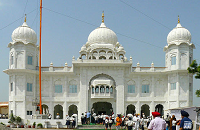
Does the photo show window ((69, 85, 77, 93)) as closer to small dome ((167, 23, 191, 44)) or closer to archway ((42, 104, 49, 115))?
archway ((42, 104, 49, 115))

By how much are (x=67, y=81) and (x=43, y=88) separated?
3.31 metres

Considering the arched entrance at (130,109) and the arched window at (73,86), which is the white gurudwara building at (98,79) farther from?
the arched entrance at (130,109)

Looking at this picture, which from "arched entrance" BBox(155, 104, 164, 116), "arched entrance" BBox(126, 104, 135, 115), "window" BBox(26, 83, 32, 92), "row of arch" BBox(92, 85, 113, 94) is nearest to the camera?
"window" BBox(26, 83, 32, 92)

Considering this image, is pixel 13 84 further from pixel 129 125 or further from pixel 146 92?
pixel 129 125

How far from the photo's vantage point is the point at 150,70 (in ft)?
138

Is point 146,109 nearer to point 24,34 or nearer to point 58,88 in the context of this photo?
point 58,88

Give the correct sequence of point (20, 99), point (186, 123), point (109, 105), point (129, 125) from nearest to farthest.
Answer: point (186, 123), point (129, 125), point (20, 99), point (109, 105)

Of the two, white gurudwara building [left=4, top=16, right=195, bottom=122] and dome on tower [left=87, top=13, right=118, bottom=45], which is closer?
white gurudwara building [left=4, top=16, right=195, bottom=122]

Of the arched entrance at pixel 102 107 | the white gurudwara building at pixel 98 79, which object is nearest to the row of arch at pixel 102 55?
the white gurudwara building at pixel 98 79

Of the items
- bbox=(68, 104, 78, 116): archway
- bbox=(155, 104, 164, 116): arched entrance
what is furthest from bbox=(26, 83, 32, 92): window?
bbox=(155, 104, 164, 116): arched entrance

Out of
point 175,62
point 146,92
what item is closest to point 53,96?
point 146,92

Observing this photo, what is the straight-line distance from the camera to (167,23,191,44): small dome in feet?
135

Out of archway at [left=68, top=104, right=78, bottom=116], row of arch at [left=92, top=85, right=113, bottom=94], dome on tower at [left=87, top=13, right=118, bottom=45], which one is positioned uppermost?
dome on tower at [left=87, top=13, right=118, bottom=45]

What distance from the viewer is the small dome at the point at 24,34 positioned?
41281mm
